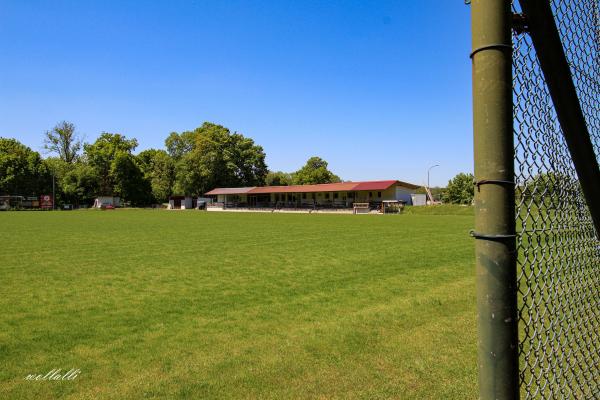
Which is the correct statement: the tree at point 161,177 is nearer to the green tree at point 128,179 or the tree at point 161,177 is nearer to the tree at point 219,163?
the green tree at point 128,179

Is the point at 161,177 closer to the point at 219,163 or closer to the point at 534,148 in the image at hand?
the point at 219,163

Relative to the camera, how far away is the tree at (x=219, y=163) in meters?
78.2

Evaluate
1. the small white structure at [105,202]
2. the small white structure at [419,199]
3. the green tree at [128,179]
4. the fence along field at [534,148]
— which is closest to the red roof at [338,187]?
the small white structure at [419,199]

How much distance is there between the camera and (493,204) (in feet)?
4.46

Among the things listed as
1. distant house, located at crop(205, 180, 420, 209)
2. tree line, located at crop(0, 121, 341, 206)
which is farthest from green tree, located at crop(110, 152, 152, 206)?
distant house, located at crop(205, 180, 420, 209)

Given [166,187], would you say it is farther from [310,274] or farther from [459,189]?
[310,274]

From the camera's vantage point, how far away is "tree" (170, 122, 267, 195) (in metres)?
78.2

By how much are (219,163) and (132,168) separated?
17453mm

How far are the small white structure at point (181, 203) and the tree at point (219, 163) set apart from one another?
1.35 meters

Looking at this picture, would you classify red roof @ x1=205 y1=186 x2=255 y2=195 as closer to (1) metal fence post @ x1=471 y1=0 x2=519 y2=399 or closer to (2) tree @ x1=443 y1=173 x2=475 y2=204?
(2) tree @ x1=443 y1=173 x2=475 y2=204

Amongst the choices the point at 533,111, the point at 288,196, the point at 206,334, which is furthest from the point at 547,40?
the point at 288,196

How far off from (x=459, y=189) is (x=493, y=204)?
7193 cm

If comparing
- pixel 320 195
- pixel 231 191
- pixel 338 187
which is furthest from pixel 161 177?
pixel 338 187

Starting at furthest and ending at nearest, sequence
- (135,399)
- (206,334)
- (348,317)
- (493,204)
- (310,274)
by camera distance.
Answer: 1. (310,274)
2. (348,317)
3. (206,334)
4. (135,399)
5. (493,204)
